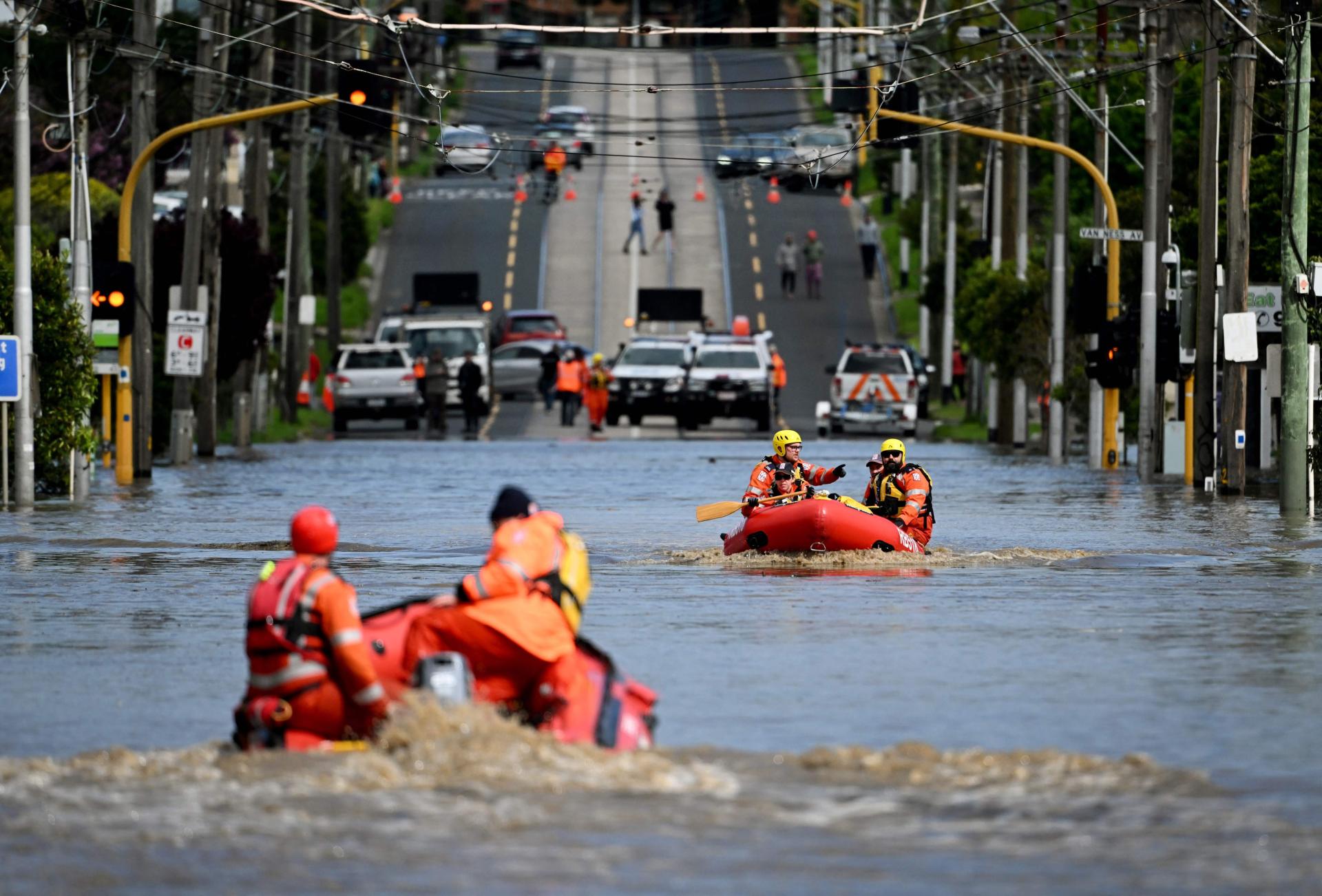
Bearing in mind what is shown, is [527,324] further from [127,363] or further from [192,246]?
[127,363]

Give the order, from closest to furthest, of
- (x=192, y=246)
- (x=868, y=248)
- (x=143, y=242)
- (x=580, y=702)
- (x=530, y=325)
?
(x=580, y=702) → (x=143, y=242) → (x=192, y=246) → (x=530, y=325) → (x=868, y=248)

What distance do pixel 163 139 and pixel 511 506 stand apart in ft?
78.7

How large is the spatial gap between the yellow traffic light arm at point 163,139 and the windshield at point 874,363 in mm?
20702

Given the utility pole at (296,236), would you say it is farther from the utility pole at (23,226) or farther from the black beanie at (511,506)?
the black beanie at (511,506)

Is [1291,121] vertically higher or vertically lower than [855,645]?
higher

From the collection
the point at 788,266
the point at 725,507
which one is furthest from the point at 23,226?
the point at 788,266

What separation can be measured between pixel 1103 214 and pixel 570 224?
5109cm

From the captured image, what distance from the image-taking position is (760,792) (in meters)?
11.7

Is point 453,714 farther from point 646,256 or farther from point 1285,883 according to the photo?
point 646,256

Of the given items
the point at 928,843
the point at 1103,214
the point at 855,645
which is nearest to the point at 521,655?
the point at 928,843

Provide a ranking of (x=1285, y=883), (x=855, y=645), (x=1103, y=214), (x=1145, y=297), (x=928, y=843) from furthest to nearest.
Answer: (x=1103, y=214)
(x=1145, y=297)
(x=855, y=645)
(x=928, y=843)
(x=1285, y=883)

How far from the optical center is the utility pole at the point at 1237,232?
32.1 metres

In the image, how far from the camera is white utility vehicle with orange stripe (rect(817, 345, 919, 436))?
188 ft

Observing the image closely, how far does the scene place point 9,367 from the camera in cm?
2997
